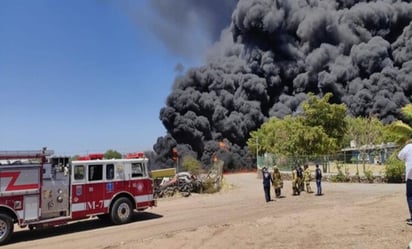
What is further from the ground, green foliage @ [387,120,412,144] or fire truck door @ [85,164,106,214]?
green foliage @ [387,120,412,144]

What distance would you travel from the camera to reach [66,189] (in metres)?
15.5

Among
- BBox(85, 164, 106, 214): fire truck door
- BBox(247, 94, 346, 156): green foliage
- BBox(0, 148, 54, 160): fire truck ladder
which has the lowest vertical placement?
BBox(85, 164, 106, 214): fire truck door

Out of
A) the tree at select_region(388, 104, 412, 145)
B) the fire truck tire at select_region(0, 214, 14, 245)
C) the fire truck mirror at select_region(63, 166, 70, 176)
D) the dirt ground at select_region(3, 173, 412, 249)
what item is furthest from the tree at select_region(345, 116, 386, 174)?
the fire truck tire at select_region(0, 214, 14, 245)

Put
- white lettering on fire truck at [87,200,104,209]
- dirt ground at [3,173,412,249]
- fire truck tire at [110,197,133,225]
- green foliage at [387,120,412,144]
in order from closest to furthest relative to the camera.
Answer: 1. dirt ground at [3,173,412,249]
2. white lettering on fire truck at [87,200,104,209]
3. fire truck tire at [110,197,133,225]
4. green foliage at [387,120,412,144]

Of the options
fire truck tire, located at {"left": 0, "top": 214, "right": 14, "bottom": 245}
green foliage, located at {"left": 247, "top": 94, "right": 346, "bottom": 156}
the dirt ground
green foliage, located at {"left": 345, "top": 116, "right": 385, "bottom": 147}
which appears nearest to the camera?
the dirt ground

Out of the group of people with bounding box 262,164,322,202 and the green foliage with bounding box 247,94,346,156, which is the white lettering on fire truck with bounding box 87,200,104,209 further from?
the green foliage with bounding box 247,94,346,156

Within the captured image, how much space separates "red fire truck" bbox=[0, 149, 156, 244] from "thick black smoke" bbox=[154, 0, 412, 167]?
5575 cm

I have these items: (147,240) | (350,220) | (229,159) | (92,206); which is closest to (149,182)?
(92,206)

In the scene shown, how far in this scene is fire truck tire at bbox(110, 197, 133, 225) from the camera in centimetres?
1681

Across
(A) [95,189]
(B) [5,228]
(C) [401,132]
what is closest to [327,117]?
(C) [401,132]

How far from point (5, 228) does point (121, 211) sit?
4292mm

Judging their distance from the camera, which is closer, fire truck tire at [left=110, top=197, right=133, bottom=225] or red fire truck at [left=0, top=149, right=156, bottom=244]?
red fire truck at [left=0, top=149, right=156, bottom=244]

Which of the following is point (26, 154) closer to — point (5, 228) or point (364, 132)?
point (5, 228)

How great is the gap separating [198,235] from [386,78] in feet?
232
